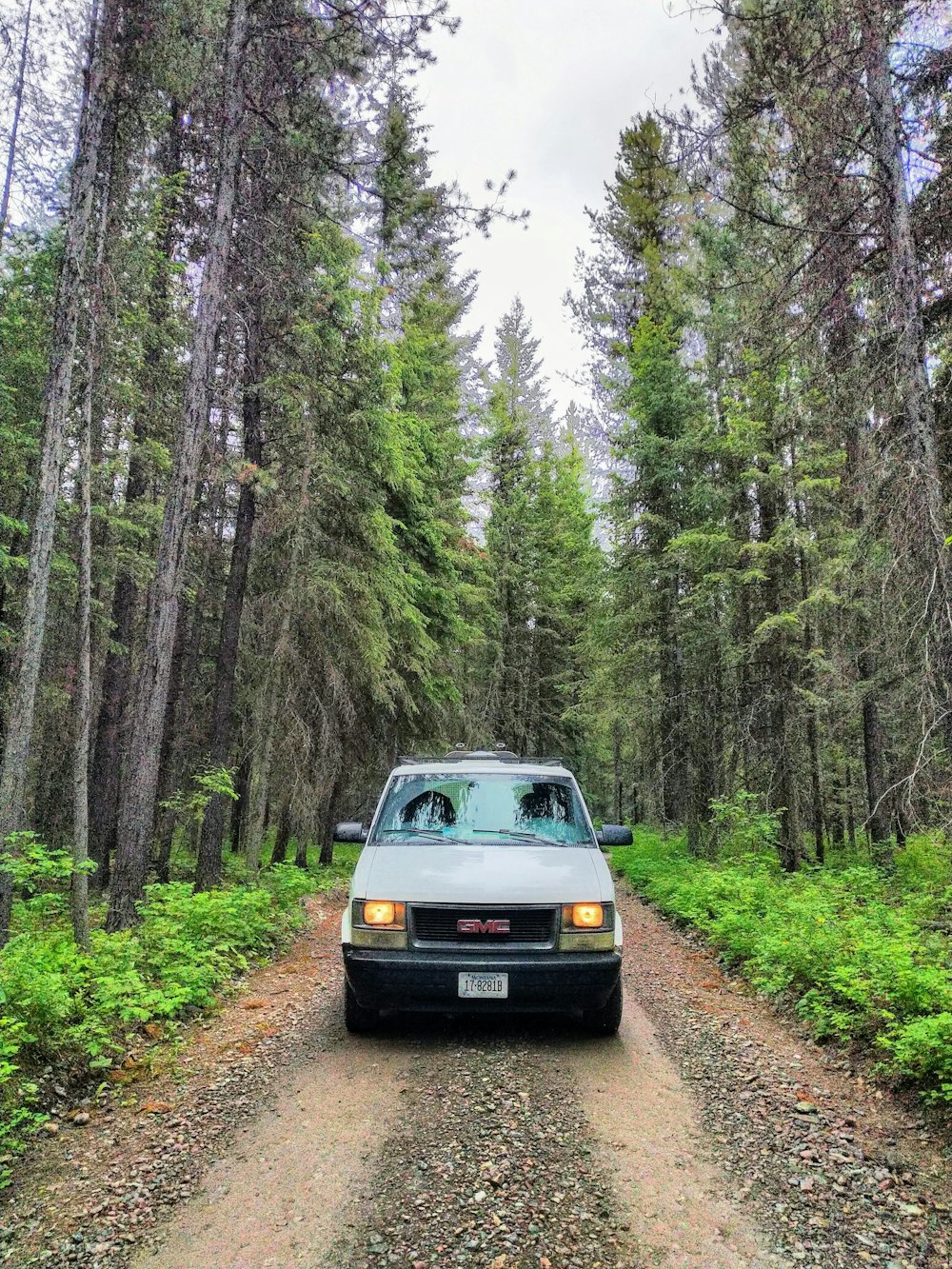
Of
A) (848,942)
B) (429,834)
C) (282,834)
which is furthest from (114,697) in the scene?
(848,942)

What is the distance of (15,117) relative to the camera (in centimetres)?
1011

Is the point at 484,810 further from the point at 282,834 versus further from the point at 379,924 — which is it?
the point at 282,834

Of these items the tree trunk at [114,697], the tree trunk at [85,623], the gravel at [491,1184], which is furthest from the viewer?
the tree trunk at [114,697]

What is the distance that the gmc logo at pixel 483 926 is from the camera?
4789 millimetres

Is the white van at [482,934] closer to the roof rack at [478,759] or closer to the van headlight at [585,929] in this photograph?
the van headlight at [585,929]

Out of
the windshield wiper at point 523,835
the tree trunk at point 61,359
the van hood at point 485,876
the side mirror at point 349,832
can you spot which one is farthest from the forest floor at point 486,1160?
the tree trunk at point 61,359

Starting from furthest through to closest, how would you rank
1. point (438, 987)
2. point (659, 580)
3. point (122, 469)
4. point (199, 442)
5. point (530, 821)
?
point (659, 580) → point (122, 469) → point (199, 442) → point (530, 821) → point (438, 987)

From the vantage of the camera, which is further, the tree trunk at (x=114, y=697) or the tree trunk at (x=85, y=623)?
the tree trunk at (x=114, y=697)

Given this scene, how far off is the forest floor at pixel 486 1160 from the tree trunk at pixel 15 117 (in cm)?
1270

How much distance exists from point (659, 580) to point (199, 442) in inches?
424

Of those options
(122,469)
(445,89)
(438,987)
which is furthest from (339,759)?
(445,89)

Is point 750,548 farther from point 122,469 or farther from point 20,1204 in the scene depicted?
point 20,1204

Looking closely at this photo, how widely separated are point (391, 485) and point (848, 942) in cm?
1047

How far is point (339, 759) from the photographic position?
1338 centimetres
